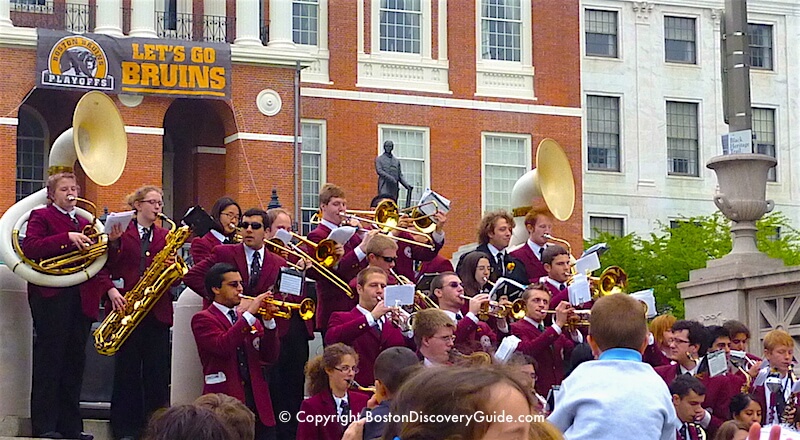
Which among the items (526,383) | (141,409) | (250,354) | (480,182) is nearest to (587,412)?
(526,383)

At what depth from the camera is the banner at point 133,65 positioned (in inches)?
1277

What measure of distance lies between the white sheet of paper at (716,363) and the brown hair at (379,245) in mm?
2375

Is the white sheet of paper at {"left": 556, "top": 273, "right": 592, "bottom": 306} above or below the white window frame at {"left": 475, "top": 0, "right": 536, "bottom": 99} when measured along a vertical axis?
below

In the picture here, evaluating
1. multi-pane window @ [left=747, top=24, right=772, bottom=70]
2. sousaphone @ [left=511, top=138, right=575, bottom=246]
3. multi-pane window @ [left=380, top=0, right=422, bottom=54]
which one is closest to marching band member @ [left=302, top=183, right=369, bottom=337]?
sousaphone @ [left=511, top=138, right=575, bottom=246]

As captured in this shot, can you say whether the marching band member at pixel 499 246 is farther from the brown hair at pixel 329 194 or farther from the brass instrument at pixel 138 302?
the brass instrument at pixel 138 302

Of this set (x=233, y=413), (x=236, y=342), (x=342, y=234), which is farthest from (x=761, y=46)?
(x=233, y=413)

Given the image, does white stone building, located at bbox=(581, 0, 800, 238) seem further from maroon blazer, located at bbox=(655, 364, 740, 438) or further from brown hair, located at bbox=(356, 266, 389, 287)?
brown hair, located at bbox=(356, 266, 389, 287)

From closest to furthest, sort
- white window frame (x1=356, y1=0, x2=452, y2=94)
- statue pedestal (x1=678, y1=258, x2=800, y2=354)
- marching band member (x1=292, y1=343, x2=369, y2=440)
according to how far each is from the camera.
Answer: marching band member (x1=292, y1=343, x2=369, y2=440) → statue pedestal (x1=678, y1=258, x2=800, y2=354) → white window frame (x1=356, y1=0, x2=452, y2=94)

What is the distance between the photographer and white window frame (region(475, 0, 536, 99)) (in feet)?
128

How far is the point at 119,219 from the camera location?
1028cm

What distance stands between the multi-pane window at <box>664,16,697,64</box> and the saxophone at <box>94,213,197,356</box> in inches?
1454

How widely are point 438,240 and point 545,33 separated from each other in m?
28.3

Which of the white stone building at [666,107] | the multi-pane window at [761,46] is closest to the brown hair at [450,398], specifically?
the white stone building at [666,107]

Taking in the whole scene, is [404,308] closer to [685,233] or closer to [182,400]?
[182,400]
